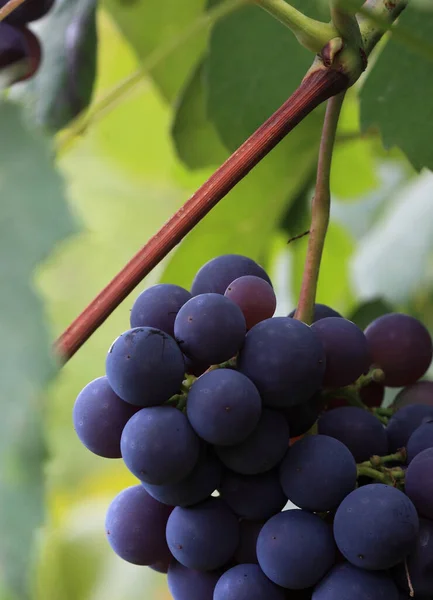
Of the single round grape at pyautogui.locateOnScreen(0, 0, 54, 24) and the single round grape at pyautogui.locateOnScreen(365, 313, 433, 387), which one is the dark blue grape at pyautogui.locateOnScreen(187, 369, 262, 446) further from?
the single round grape at pyautogui.locateOnScreen(0, 0, 54, 24)

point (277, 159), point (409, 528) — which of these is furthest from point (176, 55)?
point (409, 528)

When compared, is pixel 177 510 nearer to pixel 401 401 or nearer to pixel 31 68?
pixel 401 401

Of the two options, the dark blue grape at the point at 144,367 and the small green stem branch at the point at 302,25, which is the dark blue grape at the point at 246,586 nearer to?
the dark blue grape at the point at 144,367

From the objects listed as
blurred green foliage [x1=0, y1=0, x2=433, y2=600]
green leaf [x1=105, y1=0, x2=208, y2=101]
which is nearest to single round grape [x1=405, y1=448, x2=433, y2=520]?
blurred green foliage [x1=0, y1=0, x2=433, y2=600]

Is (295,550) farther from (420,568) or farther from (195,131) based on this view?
(195,131)

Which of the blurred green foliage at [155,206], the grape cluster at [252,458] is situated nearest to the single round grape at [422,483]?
the grape cluster at [252,458]

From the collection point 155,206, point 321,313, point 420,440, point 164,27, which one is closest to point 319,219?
point 321,313

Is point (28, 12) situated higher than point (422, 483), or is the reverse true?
point (28, 12)
